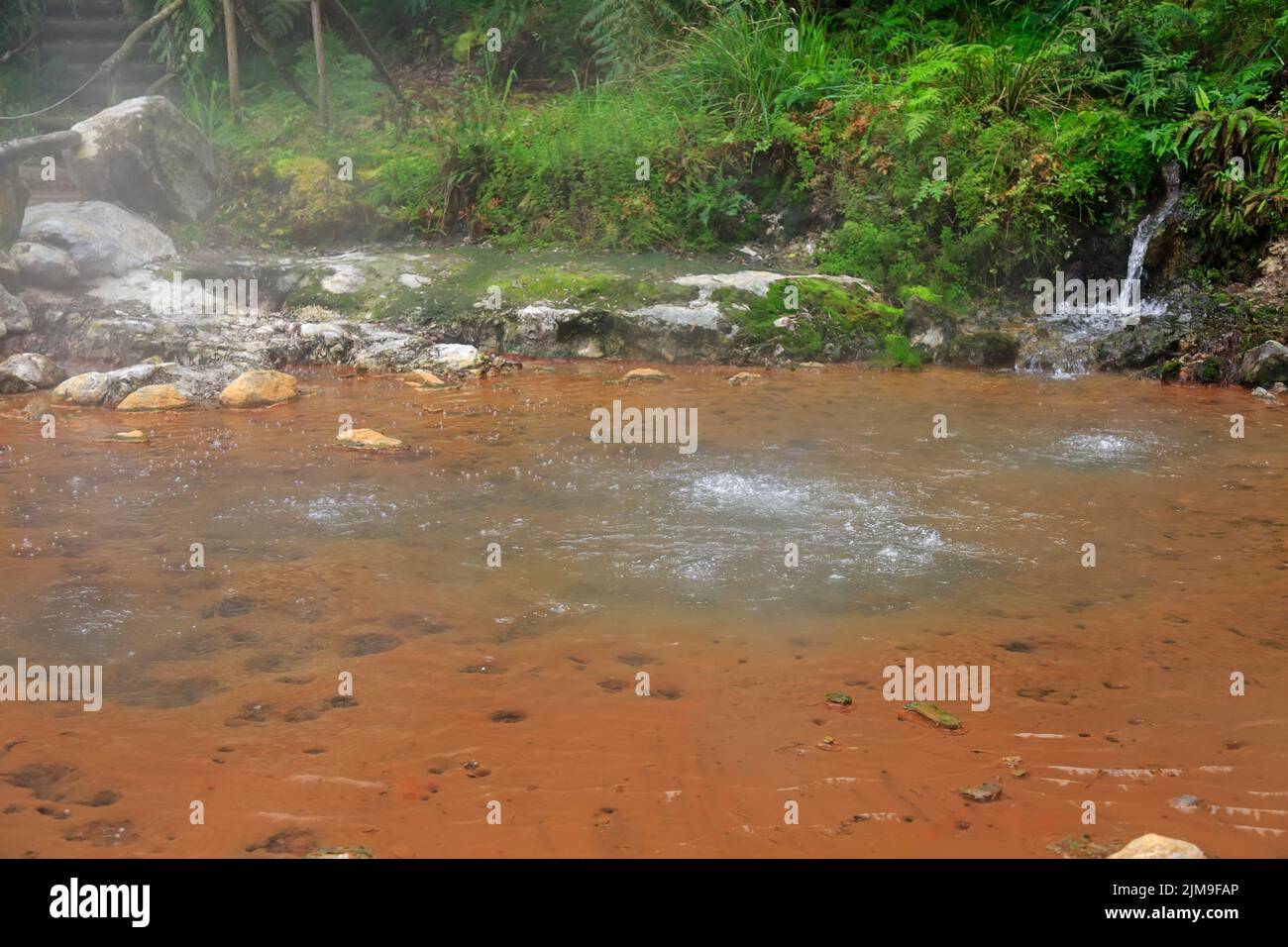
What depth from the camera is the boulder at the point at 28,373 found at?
835 centimetres

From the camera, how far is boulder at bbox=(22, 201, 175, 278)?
1034 centimetres

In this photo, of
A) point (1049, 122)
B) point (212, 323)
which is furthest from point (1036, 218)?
point (212, 323)

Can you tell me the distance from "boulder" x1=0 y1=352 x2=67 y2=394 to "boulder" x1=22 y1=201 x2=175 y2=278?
1992 mm

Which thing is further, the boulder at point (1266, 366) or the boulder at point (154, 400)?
the boulder at point (1266, 366)

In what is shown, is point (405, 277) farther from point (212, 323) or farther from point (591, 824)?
point (591, 824)

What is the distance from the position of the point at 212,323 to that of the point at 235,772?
24.4ft

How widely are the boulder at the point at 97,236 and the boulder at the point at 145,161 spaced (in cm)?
45

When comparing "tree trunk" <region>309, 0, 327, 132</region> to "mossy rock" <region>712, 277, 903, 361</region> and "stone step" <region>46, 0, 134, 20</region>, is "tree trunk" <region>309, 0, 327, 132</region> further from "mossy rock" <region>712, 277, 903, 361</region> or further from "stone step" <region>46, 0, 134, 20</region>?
"mossy rock" <region>712, 277, 903, 361</region>

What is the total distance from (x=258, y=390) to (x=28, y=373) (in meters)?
2.07

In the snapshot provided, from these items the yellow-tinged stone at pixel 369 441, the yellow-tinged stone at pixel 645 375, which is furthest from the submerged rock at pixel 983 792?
the yellow-tinged stone at pixel 645 375

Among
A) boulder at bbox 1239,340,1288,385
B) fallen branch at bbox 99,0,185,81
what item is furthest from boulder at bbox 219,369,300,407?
fallen branch at bbox 99,0,185,81

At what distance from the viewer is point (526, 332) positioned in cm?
997

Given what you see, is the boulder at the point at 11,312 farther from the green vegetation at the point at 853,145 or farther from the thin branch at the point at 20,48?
the thin branch at the point at 20,48

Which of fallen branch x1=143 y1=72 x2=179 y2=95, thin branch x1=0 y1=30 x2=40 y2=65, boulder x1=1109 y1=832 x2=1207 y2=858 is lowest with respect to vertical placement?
boulder x1=1109 y1=832 x2=1207 y2=858
